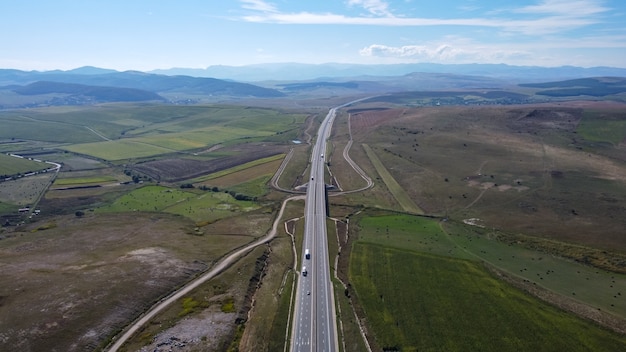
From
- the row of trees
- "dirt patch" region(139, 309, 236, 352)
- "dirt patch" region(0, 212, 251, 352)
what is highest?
the row of trees

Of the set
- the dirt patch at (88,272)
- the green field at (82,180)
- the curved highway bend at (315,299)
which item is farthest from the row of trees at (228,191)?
the green field at (82,180)

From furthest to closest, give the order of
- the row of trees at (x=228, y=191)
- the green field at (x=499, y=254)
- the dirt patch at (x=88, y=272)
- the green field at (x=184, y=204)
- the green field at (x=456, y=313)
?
the row of trees at (x=228, y=191) < the green field at (x=184, y=204) < the green field at (x=499, y=254) < the dirt patch at (x=88, y=272) < the green field at (x=456, y=313)

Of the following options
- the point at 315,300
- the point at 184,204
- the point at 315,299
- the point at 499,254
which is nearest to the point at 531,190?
the point at 499,254

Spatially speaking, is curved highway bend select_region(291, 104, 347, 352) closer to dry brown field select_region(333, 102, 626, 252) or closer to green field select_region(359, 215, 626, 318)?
green field select_region(359, 215, 626, 318)

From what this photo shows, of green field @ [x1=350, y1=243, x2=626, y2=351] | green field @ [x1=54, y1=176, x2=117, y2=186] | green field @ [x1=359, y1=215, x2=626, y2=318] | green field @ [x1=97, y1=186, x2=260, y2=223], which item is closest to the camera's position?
green field @ [x1=350, y1=243, x2=626, y2=351]

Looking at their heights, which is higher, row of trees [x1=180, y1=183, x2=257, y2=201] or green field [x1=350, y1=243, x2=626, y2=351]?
row of trees [x1=180, y1=183, x2=257, y2=201]

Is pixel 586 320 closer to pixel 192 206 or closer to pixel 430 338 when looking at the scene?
pixel 430 338

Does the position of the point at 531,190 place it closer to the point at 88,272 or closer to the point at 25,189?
the point at 88,272

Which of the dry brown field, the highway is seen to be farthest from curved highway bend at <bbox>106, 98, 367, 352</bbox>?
the dry brown field

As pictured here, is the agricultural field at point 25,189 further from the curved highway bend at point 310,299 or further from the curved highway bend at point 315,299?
the curved highway bend at point 315,299
